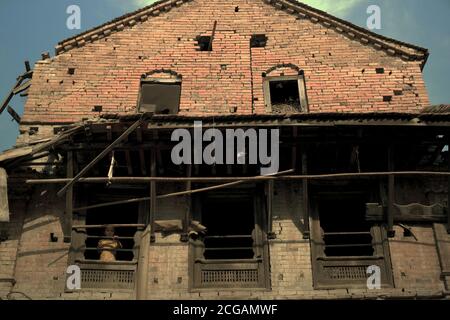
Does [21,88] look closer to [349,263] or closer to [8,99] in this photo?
[8,99]

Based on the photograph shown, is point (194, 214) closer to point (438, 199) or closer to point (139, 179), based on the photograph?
point (139, 179)

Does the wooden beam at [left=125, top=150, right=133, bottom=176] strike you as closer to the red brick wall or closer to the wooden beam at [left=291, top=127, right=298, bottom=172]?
the red brick wall

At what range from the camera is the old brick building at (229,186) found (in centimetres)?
1251

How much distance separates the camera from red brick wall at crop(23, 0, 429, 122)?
1555 centimetres

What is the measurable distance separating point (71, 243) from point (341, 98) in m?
7.45

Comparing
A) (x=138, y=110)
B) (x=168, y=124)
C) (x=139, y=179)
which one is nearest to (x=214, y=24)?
(x=138, y=110)

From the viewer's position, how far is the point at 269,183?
13.1m

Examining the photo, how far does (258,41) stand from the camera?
17.4 m

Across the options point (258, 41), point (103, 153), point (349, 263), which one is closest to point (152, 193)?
point (103, 153)

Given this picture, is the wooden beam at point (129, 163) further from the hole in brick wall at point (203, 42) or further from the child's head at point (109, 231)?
the hole in brick wall at point (203, 42)

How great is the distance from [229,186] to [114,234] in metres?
2.75

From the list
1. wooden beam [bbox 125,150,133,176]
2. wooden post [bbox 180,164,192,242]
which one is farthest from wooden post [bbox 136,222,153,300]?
wooden beam [bbox 125,150,133,176]

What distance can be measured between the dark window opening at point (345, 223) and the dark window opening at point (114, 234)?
4.49 m

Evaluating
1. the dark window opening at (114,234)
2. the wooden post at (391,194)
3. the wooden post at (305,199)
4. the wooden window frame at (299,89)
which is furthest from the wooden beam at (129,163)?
the wooden post at (391,194)
